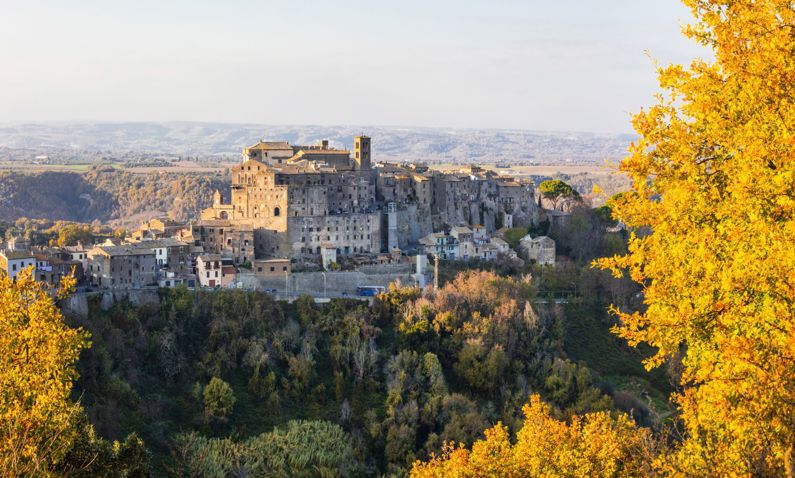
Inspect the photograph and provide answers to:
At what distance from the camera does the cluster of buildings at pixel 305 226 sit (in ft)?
128

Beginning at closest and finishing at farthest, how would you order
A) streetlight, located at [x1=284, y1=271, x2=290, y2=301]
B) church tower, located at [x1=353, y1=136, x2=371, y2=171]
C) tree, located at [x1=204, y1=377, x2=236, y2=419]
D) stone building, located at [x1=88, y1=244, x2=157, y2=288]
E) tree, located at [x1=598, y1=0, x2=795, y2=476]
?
tree, located at [x1=598, y1=0, x2=795, y2=476] < tree, located at [x1=204, y1=377, x2=236, y2=419] < stone building, located at [x1=88, y1=244, x2=157, y2=288] < streetlight, located at [x1=284, y1=271, x2=290, y2=301] < church tower, located at [x1=353, y1=136, x2=371, y2=171]

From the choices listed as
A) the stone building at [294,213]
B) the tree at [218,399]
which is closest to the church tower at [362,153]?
the stone building at [294,213]

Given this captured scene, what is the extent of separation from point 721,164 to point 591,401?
28.4 m

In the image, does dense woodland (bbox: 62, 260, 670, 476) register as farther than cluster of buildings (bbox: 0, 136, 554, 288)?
No

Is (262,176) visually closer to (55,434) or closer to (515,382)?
(515,382)

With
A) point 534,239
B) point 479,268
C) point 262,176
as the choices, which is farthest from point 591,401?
point 262,176

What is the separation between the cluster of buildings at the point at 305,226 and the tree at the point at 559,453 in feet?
83.5

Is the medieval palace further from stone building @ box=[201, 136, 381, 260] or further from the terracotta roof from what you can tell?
the terracotta roof

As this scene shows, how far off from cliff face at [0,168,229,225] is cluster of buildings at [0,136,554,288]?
3721 centimetres

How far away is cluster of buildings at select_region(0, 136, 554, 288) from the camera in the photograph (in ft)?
128

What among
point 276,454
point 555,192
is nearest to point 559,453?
point 276,454

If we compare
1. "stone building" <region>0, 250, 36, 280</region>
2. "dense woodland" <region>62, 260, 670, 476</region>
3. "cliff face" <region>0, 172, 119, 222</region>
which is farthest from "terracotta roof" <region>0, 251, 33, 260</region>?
"cliff face" <region>0, 172, 119, 222</region>

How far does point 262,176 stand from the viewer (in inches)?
1786

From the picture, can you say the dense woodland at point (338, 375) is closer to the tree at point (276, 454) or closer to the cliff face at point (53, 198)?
the tree at point (276, 454)
